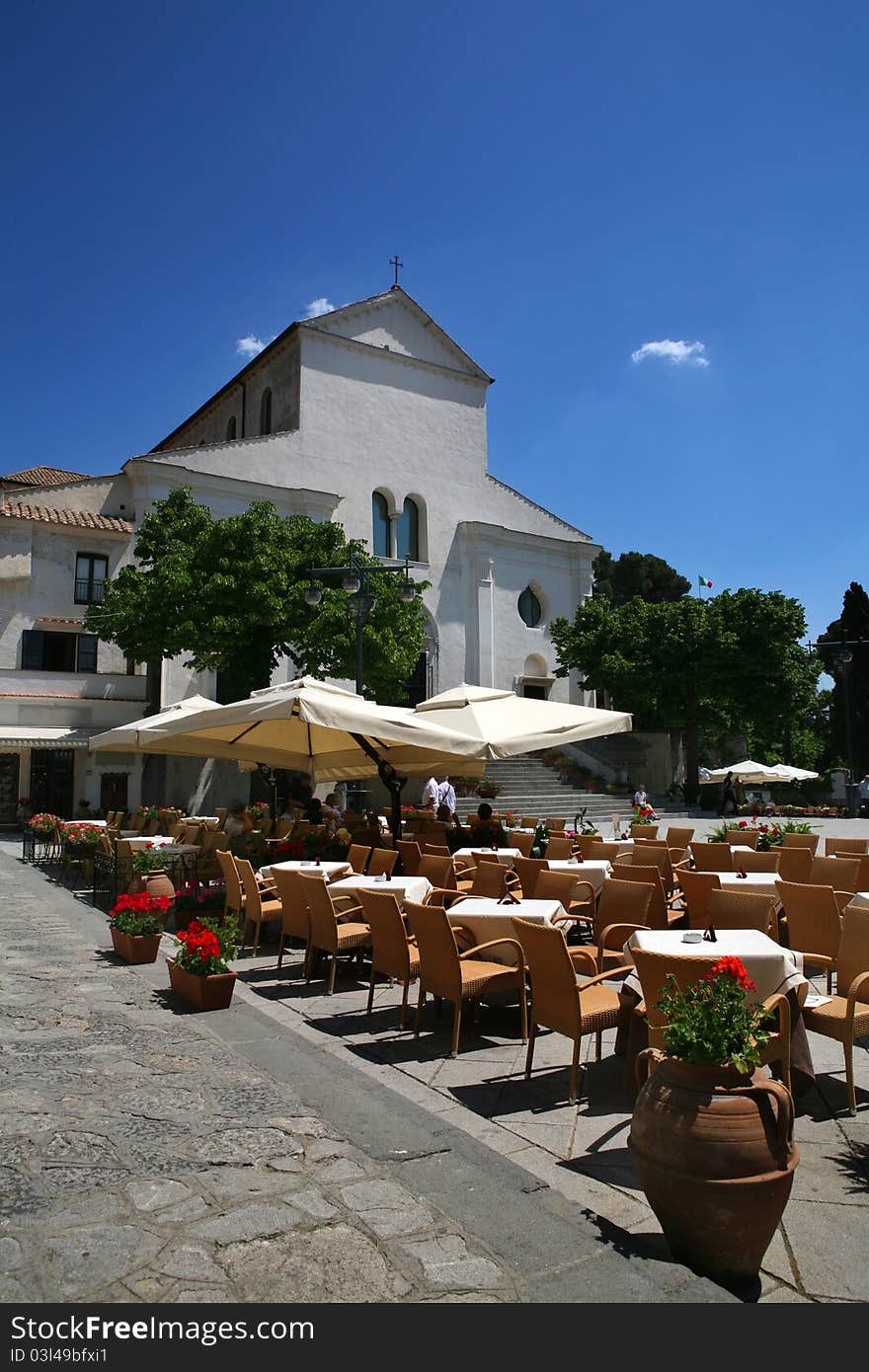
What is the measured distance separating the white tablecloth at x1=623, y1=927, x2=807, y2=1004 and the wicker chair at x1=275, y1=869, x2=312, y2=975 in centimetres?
345

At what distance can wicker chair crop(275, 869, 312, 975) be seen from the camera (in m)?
8.20

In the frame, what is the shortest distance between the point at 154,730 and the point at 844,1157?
954cm

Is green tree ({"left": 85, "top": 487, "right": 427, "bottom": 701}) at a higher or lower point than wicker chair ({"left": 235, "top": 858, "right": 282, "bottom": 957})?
higher

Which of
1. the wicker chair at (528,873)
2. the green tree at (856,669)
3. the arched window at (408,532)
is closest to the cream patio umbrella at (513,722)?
the wicker chair at (528,873)

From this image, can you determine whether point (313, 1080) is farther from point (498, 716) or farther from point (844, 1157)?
point (498, 716)

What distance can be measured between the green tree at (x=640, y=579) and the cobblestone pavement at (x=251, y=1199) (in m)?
63.7

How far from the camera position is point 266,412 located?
120ft

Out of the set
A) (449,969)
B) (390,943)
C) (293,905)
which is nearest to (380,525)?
(293,905)

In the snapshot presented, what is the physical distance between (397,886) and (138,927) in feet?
8.74

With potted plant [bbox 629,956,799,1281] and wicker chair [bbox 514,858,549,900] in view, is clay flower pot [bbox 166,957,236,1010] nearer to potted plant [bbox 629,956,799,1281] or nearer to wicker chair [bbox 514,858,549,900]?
wicker chair [bbox 514,858,549,900]

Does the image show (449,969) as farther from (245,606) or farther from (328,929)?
(245,606)

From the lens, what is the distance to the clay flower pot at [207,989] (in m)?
7.09

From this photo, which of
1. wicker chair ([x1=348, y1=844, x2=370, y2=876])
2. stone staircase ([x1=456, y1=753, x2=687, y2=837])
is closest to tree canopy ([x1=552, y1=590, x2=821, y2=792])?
stone staircase ([x1=456, y1=753, x2=687, y2=837])
